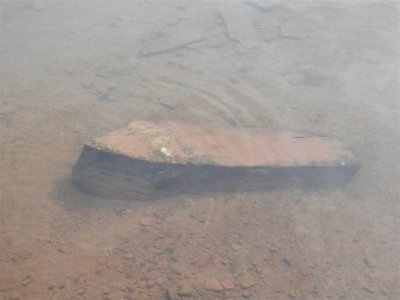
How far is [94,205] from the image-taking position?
3791 mm

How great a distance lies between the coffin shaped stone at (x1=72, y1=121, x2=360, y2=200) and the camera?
354 cm

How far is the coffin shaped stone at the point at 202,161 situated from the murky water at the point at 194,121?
5.8 inches

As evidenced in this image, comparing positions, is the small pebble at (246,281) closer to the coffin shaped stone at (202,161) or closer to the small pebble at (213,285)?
the small pebble at (213,285)

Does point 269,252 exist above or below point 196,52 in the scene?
below

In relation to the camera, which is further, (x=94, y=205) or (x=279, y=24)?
(x=279, y=24)

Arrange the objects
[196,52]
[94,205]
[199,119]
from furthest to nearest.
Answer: [196,52] < [199,119] < [94,205]

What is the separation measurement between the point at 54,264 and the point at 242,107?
3024mm

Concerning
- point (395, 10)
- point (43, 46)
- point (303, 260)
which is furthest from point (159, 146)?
point (395, 10)

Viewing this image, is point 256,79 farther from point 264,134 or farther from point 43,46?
point 43,46

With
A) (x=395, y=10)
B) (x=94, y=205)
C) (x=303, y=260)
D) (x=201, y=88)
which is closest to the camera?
(x=303, y=260)

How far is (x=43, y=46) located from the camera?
21.7 ft

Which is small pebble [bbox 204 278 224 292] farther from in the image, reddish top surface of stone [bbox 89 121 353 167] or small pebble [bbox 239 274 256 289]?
reddish top surface of stone [bbox 89 121 353 167]

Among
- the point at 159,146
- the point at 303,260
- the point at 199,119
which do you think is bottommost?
the point at 303,260

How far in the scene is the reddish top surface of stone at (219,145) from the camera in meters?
3.57
